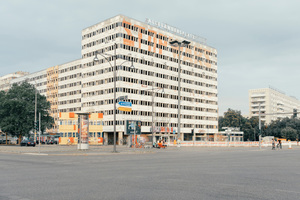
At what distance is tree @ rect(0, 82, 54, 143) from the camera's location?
68500 millimetres

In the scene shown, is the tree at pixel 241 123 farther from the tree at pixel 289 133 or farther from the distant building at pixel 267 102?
the distant building at pixel 267 102

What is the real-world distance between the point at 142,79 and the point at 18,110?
33.1 meters

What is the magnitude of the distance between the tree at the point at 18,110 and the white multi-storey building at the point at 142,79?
1802cm

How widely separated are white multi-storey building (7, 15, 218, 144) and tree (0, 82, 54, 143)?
18.0m

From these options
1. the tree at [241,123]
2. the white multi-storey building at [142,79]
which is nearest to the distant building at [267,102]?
the tree at [241,123]

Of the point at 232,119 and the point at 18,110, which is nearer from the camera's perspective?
the point at 18,110

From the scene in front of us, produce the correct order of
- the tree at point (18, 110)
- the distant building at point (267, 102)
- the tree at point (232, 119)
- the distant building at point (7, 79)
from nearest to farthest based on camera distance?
the tree at point (18, 110)
the tree at point (232, 119)
the distant building at point (7, 79)
the distant building at point (267, 102)

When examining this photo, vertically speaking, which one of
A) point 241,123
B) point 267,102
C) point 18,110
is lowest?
point 241,123

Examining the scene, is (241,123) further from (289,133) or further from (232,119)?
(289,133)

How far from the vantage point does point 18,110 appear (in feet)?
231

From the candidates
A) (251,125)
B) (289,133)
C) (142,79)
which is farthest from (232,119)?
(142,79)

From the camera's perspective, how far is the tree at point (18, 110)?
2697 inches

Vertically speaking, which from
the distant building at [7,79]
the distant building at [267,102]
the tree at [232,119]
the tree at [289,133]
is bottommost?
the tree at [289,133]

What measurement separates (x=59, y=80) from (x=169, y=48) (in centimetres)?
3967
